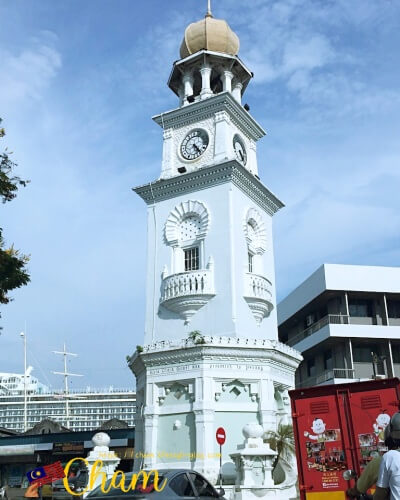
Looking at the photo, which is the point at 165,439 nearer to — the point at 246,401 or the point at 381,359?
the point at 246,401

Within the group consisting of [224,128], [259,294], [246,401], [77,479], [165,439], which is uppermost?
[224,128]

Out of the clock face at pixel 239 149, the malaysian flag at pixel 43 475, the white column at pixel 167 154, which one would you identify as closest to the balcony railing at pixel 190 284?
the white column at pixel 167 154

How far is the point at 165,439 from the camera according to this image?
26.2 metres

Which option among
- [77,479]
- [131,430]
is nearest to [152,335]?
[77,479]

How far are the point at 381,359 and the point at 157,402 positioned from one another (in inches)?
768

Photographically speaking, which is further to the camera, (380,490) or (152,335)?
(152,335)

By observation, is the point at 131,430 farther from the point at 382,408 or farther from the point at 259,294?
the point at 382,408

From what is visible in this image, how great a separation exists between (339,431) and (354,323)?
31.9m

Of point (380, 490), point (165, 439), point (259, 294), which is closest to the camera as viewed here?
point (380, 490)

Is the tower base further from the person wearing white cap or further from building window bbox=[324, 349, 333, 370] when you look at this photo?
the person wearing white cap

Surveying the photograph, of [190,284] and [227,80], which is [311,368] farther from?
[227,80]

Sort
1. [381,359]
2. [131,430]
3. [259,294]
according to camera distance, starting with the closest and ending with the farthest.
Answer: [259,294]
[381,359]
[131,430]

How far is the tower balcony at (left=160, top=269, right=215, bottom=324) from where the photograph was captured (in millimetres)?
28750

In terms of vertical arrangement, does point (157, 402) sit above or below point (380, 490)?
above
